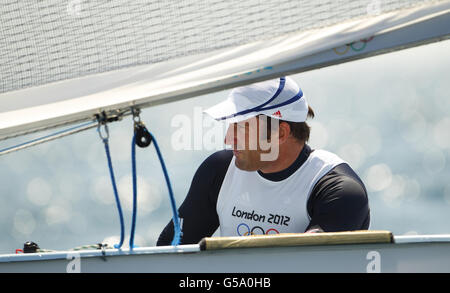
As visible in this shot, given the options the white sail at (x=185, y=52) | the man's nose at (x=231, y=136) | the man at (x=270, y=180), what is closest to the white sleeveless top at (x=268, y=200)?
the man at (x=270, y=180)

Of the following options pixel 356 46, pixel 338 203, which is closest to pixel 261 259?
pixel 338 203

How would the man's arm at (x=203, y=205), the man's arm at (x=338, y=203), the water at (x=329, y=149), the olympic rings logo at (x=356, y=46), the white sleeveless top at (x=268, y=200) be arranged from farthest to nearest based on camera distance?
1. the water at (x=329, y=149)
2. the man's arm at (x=203, y=205)
3. the white sleeveless top at (x=268, y=200)
4. the man's arm at (x=338, y=203)
5. the olympic rings logo at (x=356, y=46)

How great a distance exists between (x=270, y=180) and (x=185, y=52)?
18.4 inches

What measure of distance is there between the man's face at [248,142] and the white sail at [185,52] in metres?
0.34

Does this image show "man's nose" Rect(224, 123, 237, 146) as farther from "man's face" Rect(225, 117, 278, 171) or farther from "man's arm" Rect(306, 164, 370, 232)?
"man's arm" Rect(306, 164, 370, 232)

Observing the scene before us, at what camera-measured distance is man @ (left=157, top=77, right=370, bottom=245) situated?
182 centimetres

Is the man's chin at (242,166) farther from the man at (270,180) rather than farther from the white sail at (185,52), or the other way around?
the white sail at (185,52)

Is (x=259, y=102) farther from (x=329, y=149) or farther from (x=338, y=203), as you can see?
(x=329, y=149)

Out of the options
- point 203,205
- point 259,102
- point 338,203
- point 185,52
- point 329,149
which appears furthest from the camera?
point 329,149

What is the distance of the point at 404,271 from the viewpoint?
1.52m

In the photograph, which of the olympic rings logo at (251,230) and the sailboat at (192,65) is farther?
the olympic rings logo at (251,230)

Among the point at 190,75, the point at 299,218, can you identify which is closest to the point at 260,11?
the point at 190,75

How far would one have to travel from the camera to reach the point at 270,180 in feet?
6.31

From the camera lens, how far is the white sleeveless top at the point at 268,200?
6.06ft
